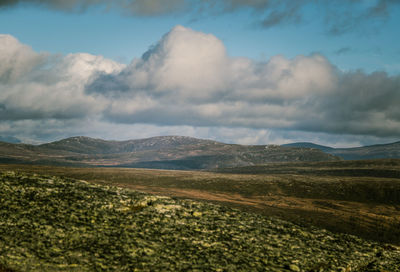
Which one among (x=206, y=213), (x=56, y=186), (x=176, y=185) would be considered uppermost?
(x=56, y=186)

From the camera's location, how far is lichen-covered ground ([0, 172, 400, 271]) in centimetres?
1273

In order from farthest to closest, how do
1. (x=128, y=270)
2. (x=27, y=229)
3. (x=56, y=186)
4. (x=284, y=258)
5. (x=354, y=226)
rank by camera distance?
1. (x=354, y=226)
2. (x=56, y=186)
3. (x=284, y=258)
4. (x=27, y=229)
5. (x=128, y=270)

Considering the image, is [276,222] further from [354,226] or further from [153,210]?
[354,226]

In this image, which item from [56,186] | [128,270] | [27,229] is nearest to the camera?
[128,270]

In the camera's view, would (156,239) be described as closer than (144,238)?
No

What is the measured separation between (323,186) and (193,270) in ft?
308

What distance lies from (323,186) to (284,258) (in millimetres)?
90140

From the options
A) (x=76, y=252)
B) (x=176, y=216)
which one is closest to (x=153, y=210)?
(x=176, y=216)

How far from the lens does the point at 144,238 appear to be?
14.7m

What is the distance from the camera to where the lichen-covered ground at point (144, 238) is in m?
12.7

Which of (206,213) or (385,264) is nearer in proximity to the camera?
(385,264)

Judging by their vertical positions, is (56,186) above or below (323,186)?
above

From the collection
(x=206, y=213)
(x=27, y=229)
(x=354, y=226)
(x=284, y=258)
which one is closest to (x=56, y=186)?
(x=27, y=229)

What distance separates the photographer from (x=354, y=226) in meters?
42.8
